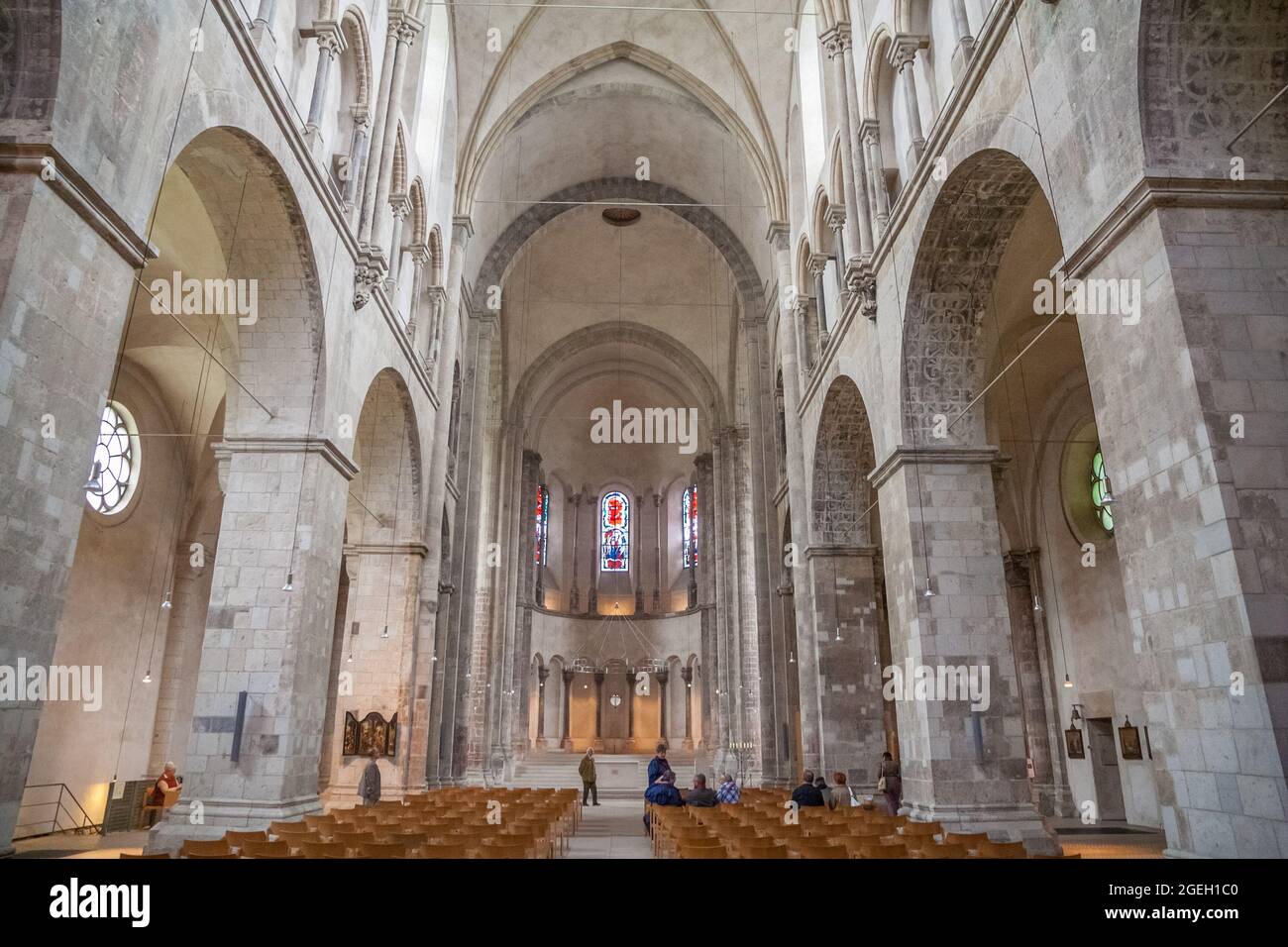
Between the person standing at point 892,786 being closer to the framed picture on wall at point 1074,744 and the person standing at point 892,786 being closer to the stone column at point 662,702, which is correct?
the framed picture on wall at point 1074,744

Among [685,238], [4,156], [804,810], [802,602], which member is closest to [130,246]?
[4,156]

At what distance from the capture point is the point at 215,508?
2028 centimetres

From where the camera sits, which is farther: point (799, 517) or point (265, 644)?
point (799, 517)

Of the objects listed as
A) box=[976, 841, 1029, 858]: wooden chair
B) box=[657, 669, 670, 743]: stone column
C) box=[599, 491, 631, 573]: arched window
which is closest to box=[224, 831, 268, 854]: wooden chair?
box=[976, 841, 1029, 858]: wooden chair

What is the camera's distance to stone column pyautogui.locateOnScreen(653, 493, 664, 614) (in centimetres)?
4012

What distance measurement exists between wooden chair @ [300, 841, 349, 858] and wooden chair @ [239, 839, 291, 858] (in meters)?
0.15

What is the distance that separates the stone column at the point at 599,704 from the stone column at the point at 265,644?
95.1 feet

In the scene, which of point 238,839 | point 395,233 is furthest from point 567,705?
point 238,839

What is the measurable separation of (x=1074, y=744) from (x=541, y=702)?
2509cm

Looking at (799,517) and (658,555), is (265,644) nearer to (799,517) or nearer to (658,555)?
(799,517)

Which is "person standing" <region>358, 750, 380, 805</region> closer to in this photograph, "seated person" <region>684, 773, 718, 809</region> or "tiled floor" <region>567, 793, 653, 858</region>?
"tiled floor" <region>567, 793, 653, 858</region>

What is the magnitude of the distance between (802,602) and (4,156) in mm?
14612

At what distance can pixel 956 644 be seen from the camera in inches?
404
